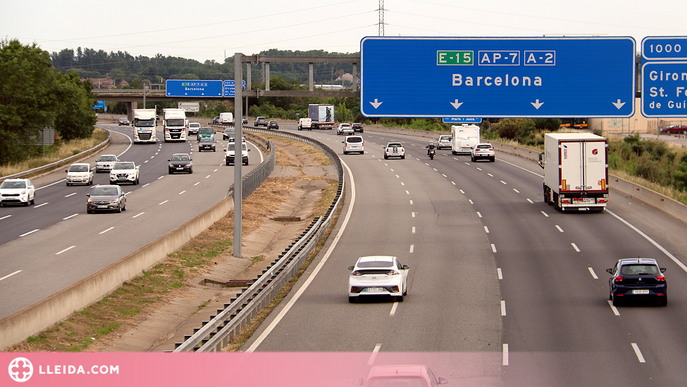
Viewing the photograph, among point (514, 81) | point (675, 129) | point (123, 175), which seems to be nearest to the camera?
point (514, 81)

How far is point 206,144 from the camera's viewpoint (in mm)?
84250

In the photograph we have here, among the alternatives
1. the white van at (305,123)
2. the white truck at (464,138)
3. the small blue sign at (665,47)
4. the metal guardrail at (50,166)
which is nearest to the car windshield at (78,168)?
Result: the metal guardrail at (50,166)

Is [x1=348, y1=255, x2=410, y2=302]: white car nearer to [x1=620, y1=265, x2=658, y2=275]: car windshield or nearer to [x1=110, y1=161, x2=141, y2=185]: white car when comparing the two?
[x1=620, y1=265, x2=658, y2=275]: car windshield

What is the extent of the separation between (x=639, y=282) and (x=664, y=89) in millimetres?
6263

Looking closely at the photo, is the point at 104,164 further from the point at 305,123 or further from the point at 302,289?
the point at 305,123

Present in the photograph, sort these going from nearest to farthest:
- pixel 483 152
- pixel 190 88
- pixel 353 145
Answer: pixel 483 152 → pixel 353 145 → pixel 190 88

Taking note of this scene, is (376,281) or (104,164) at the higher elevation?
(104,164)

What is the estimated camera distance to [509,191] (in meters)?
52.9

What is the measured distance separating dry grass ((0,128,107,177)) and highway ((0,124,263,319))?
220 cm

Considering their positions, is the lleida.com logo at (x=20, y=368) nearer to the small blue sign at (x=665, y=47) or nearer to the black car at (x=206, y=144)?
the small blue sign at (x=665, y=47)

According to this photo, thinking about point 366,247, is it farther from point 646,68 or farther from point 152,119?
point 152,119

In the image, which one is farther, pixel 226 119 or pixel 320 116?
pixel 226 119

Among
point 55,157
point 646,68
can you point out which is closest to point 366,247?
point 646,68

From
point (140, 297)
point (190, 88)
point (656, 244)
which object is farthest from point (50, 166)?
point (656, 244)
